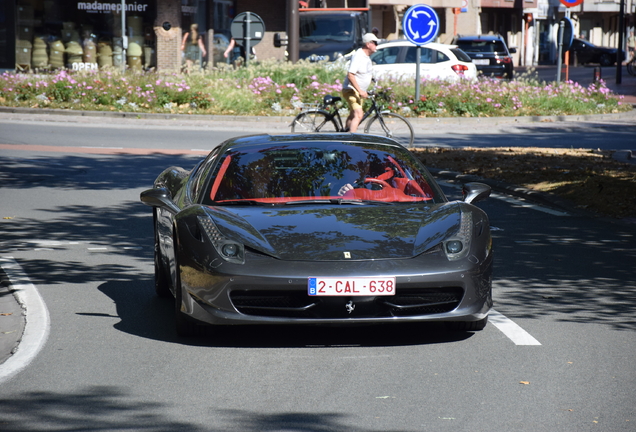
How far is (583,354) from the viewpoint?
230 inches

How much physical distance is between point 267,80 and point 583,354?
2086 centimetres

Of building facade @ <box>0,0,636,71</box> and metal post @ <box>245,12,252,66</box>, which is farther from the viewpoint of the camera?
building facade @ <box>0,0,636,71</box>

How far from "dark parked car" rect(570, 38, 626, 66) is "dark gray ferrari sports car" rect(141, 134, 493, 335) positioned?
62420 millimetres

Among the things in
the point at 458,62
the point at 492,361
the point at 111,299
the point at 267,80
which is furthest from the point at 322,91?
the point at 492,361

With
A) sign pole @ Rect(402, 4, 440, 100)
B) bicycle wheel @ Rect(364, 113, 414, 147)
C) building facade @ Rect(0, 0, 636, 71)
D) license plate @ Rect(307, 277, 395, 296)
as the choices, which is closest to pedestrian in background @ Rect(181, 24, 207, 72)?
building facade @ Rect(0, 0, 636, 71)

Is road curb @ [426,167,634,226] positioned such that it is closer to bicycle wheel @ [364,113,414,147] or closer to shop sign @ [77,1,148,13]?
bicycle wheel @ [364,113,414,147]

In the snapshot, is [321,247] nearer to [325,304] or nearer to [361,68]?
[325,304]

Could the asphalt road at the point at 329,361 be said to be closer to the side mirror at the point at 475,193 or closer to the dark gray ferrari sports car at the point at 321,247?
the dark gray ferrari sports car at the point at 321,247

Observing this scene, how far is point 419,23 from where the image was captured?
22359mm

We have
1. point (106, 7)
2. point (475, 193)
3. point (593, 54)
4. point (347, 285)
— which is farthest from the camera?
point (593, 54)

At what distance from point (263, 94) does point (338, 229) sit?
20003 mm

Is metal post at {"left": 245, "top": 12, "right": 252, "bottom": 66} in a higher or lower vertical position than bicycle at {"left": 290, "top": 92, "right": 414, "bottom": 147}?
higher

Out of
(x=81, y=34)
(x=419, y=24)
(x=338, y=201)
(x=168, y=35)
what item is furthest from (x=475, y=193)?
(x=168, y=35)

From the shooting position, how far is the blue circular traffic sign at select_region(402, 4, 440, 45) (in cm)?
2223
